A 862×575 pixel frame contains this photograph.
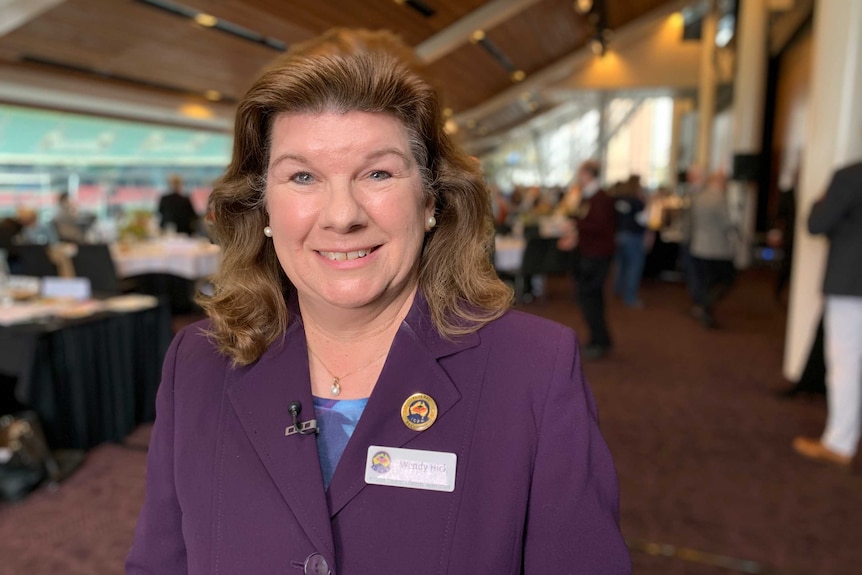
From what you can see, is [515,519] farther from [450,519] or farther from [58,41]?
[58,41]

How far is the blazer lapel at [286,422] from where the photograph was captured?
96cm

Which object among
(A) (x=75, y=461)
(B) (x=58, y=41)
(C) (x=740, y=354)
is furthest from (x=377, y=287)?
(B) (x=58, y=41)

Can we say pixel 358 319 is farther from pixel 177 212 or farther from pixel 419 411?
pixel 177 212

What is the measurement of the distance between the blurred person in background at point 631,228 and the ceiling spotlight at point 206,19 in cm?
505

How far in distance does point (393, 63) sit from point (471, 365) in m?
0.50

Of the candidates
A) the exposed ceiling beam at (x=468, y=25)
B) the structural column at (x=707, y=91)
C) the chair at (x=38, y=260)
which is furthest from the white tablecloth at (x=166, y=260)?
the structural column at (x=707, y=91)

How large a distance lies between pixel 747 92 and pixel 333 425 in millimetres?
12085

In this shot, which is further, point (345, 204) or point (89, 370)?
point (89, 370)

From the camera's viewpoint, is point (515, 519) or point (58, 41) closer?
point (515, 519)

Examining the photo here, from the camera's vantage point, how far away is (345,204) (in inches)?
38.3

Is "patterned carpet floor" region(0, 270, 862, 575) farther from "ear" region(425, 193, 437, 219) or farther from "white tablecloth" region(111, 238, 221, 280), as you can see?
"white tablecloth" region(111, 238, 221, 280)

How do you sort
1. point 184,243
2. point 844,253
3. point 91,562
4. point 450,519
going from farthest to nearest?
1. point 184,243
2. point 844,253
3. point 91,562
4. point 450,519

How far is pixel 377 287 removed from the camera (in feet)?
3.41

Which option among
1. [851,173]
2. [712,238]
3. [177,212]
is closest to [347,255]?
[851,173]
